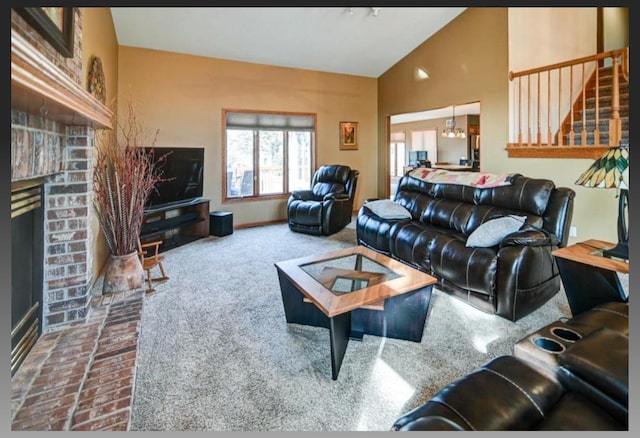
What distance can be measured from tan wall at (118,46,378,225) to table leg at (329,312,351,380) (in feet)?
14.0

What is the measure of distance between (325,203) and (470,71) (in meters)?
3.00

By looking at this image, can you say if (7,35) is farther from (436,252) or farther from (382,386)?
(436,252)

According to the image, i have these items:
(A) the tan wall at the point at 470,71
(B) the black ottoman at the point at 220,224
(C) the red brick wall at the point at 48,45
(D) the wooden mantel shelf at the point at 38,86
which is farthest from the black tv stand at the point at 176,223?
(A) the tan wall at the point at 470,71

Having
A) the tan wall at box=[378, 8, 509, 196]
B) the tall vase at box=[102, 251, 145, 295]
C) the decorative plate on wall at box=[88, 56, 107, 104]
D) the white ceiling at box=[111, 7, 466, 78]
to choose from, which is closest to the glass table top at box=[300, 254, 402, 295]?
the tall vase at box=[102, 251, 145, 295]

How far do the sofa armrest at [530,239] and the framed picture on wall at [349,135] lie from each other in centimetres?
479

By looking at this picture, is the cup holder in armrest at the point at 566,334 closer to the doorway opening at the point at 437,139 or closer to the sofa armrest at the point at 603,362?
the sofa armrest at the point at 603,362

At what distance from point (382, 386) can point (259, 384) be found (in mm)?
662

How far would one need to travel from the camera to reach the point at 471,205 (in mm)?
3498

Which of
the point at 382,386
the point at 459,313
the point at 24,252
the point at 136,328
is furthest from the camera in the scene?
the point at 459,313

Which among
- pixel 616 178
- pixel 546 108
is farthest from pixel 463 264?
pixel 546 108

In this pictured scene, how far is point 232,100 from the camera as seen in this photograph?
5.76 meters

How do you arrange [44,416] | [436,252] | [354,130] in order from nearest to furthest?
[44,416] → [436,252] → [354,130]

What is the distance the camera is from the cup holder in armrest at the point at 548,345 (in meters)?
1.38

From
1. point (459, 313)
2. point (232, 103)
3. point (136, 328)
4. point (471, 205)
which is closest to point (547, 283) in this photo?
point (459, 313)
